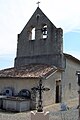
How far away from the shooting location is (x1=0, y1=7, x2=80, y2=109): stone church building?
21.8 m

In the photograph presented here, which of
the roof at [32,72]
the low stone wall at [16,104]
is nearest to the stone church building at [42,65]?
the roof at [32,72]

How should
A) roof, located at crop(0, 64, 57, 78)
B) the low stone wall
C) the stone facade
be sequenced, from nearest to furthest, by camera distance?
the low stone wall, roof, located at crop(0, 64, 57, 78), the stone facade

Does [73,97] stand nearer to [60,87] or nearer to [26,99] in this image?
[60,87]

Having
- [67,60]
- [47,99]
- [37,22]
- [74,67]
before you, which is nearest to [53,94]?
[47,99]

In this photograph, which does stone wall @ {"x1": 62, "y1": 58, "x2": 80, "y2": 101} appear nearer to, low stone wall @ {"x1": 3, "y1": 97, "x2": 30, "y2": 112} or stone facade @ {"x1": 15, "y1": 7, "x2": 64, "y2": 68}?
stone facade @ {"x1": 15, "y1": 7, "x2": 64, "y2": 68}

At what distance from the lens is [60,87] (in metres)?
24.6

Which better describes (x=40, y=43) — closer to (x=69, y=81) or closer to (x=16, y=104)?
(x=69, y=81)

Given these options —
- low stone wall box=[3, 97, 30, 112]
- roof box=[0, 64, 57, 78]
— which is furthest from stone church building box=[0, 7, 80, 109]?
low stone wall box=[3, 97, 30, 112]

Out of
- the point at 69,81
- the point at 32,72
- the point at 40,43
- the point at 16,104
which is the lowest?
the point at 16,104

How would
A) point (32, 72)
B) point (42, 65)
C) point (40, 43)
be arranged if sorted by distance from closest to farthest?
1. point (32, 72)
2. point (42, 65)
3. point (40, 43)

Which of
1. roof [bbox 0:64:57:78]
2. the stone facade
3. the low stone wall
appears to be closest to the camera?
the low stone wall

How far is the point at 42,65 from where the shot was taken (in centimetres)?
2427

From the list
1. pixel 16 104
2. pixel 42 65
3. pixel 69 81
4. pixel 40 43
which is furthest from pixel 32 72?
pixel 69 81

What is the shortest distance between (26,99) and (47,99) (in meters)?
2.74
